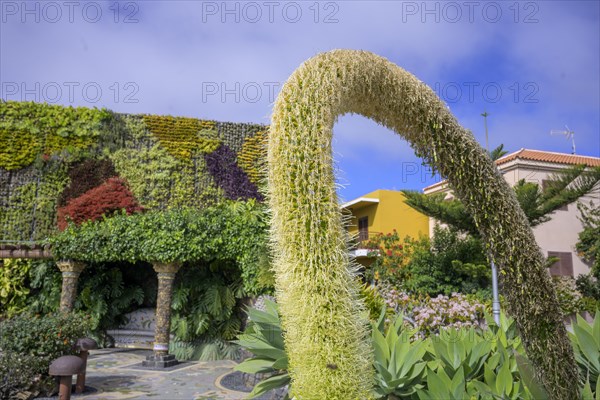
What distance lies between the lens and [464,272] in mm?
15109

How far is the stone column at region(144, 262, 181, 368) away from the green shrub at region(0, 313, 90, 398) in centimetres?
297

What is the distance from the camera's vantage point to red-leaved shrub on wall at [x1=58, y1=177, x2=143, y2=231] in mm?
13883

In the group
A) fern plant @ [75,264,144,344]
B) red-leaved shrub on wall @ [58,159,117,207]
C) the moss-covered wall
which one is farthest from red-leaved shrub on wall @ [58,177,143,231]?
fern plant @ [75,264,144,344]

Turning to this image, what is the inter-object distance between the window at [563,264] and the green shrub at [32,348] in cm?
1764

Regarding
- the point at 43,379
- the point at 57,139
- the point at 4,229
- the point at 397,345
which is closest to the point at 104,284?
the point at 4,229

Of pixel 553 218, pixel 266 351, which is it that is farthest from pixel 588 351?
pixel 553 218

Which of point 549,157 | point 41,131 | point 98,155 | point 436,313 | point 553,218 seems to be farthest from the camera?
point 549,157

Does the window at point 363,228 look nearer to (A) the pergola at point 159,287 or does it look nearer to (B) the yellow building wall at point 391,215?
(B) the yellow building wall at point 391,215

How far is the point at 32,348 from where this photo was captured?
7.66 meters

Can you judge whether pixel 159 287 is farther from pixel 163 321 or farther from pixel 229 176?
pixel 229 176

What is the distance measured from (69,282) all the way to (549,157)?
18.9 metres

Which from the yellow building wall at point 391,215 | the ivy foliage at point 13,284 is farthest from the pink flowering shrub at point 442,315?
the ivy foliage at point 13,284

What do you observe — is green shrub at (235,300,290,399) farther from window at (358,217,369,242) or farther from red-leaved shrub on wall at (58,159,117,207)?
window at (358,217,369,242)

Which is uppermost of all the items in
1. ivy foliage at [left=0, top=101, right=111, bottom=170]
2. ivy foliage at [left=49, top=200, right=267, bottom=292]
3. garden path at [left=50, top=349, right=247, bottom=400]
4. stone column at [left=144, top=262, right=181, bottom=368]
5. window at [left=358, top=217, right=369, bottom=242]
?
ivy foliage at [left=0, top=101, right=111, bottom=170]
